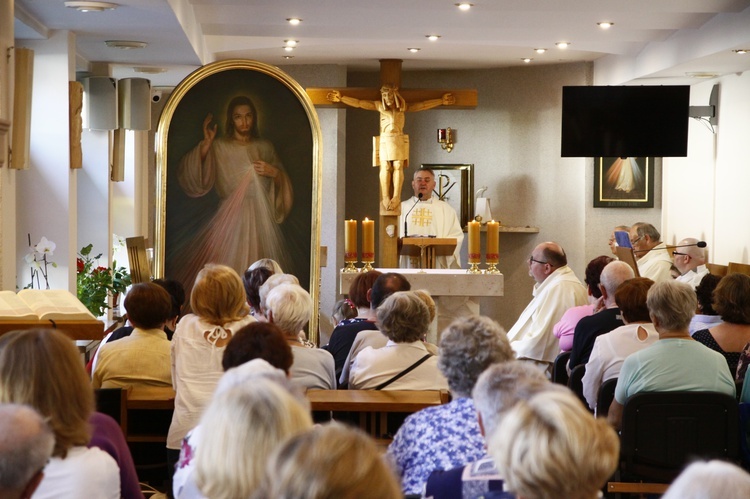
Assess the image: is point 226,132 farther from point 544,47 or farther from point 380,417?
point 544,47

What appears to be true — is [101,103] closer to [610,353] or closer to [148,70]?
[148,70]

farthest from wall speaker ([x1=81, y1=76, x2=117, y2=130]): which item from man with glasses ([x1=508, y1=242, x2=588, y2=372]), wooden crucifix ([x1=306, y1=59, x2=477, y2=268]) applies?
man with glasses ([x1=508, y1=242, x2=588, y2=372])

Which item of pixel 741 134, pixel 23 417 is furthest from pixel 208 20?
pixel 23 417

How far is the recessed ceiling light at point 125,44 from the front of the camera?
308 inches

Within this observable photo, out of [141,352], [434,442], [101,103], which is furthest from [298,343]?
[101,103]

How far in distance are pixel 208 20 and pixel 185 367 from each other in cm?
533

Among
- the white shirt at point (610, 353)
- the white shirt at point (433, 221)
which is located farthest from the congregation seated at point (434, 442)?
the white shirt at point (433, 221)

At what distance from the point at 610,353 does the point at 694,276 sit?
14.6ft

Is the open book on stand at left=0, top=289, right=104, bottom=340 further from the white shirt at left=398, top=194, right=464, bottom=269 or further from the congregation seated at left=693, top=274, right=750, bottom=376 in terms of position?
the white shirt at left=398, top=194, right=464, bottom=269

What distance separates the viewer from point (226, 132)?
22.0 ft

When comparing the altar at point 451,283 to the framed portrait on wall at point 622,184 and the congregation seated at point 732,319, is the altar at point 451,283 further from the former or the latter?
the framed portrait on wall at point 622,184

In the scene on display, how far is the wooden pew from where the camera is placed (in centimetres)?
389

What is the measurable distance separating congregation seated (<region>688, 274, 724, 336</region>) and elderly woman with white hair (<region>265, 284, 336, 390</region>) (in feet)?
6.86

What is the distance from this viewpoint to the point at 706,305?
5.36m
